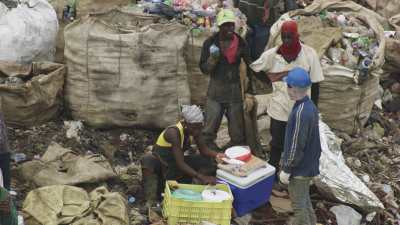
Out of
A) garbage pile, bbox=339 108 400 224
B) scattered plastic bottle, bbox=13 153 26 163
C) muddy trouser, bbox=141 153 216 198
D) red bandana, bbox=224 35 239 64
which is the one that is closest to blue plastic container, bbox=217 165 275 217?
muddy trouser, bbox=141 153 216 198

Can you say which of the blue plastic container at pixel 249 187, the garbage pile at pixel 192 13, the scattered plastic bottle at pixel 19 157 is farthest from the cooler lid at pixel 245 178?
the garbage pile at pixel 192 13

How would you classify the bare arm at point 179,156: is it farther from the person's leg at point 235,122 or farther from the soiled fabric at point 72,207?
the person's leg at point 235,122

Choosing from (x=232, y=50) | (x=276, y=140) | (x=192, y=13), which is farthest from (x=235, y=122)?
(x=192, y=13)

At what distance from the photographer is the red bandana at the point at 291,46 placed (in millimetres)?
5477

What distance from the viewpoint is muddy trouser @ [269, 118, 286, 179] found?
5746 millimetres

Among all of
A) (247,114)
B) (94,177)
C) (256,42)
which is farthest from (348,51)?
(94,177)

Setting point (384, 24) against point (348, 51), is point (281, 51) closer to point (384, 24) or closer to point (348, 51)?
point (348, 51)

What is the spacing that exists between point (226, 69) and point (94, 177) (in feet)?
4.82

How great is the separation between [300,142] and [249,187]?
2.54 ft

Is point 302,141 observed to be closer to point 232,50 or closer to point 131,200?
point 232,50

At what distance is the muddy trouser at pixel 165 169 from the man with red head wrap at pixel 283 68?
648mm

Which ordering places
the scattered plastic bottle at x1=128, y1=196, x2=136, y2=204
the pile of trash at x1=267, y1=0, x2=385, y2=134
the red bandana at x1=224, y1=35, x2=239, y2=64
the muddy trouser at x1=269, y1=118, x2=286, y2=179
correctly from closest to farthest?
the scattered plastic bottle at x1=128, y1=196, x2=136, y2=204, the muddy trouser at x1=269, y1=118, x2=286, y2=179, the red bandana at x1=224, y1=35, x2=239, y2=64, the pile of trash at x1=267, y1=0, x2=385, y2=134

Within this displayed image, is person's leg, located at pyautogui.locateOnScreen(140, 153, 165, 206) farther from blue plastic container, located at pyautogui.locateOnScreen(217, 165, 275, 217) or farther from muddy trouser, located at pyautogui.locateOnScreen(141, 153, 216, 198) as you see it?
blue plastic container, located at pyautogui.locateOnScreen(217, 165, 275, 217)

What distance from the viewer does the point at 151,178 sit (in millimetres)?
5527
